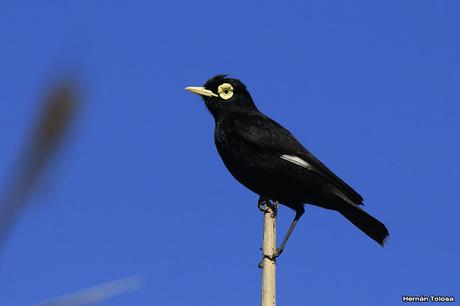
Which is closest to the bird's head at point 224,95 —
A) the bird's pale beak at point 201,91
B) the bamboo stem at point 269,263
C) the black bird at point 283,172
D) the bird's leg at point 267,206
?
the bird's pale beak at point 201,91

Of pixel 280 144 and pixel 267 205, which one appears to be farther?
pixel 280 144

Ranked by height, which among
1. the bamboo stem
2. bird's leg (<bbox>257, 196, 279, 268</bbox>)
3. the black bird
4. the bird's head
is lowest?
the bamboo stem

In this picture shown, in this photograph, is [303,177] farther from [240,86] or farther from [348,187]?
[240,86]

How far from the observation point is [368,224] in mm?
5746

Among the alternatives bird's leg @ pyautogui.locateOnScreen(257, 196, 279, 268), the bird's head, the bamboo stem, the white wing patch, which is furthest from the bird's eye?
the bamboo stem

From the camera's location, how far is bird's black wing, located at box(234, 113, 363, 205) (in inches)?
236

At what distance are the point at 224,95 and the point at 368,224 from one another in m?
2.01

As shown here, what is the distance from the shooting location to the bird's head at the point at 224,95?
6.89 m

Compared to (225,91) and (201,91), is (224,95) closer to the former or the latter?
(225,91)

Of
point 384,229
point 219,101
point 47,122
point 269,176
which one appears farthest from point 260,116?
point 47,122

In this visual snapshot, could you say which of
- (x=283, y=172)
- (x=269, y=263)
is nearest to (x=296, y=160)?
(x=283, y=172)

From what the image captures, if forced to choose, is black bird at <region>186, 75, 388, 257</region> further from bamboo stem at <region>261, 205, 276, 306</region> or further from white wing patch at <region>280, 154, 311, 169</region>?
bamboo stem at <region>261, 205, 276, 306</region>

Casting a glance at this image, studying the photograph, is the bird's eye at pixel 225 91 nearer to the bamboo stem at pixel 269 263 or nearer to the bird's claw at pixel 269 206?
the bird's claw at pixel 269 206

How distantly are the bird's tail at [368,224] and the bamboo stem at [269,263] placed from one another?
3.50 ft
